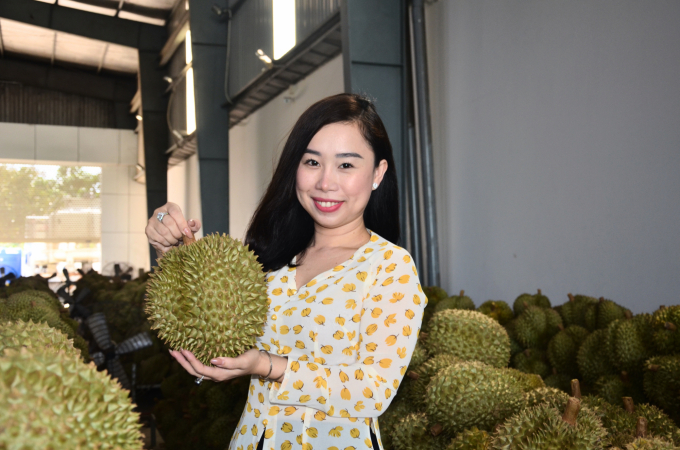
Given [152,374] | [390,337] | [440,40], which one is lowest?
[152,374]

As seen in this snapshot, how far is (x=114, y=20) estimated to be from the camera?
564 inches

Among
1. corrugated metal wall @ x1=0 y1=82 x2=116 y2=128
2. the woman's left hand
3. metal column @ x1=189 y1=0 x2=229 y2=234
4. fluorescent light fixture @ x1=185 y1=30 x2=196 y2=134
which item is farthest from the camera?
corrugated metal wall @ x1=0 y1=82 x2=116 y2=128

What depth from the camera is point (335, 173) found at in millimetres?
1560

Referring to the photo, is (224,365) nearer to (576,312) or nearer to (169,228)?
(169,228)

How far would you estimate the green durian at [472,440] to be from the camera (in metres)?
1.56

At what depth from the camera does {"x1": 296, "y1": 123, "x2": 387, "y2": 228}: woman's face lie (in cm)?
156

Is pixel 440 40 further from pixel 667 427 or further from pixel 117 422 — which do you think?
pixel 117 422

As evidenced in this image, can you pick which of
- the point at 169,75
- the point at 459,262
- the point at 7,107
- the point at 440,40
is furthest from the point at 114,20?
the point at 459,262

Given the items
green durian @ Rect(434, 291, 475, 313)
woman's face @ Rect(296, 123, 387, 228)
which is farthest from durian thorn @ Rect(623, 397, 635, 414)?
green durian @ Rect(434, 291, 475, 313)

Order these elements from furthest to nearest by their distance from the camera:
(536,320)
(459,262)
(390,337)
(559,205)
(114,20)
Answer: (114,20) < (459,262) < (559,205) < (536,320) < (390,337)

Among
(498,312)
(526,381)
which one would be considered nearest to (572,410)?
(526,381)

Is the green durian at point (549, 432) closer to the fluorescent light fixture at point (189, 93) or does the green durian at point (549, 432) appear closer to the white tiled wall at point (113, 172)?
the fluorescent light fixture at point (189, 93)

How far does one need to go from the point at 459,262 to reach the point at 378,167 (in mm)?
4008

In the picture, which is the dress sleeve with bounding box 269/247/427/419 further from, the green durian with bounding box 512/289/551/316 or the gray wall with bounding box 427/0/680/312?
the gray wall with bounding box 427/0/680/312
